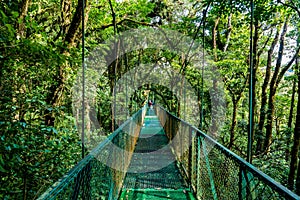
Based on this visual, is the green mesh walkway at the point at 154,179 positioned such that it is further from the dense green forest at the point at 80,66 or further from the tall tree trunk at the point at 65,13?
the tall tree trunk at the point at 65,13

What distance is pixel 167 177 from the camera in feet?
14.6

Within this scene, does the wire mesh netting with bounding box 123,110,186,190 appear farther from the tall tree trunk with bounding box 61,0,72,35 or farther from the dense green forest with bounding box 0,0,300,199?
the tall tree trunk with bounding box 61,0,72,35

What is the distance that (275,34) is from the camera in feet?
29.3

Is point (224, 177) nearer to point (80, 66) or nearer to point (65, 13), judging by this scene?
point (65, 13)

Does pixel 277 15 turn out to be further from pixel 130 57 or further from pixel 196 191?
pixel 130 57

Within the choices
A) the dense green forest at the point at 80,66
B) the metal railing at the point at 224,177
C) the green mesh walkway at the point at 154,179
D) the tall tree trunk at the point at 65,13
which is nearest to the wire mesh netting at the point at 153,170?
the green mesh walkway at the point at 154,179

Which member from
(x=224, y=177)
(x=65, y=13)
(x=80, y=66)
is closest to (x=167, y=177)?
(x=224, y=177)

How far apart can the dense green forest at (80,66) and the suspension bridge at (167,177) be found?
504mm

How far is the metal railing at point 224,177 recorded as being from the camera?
1.28 m

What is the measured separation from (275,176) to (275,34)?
4678 mm

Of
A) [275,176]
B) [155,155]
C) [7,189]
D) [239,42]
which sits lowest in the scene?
[275,176]

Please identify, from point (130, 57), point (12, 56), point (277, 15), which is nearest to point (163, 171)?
point (12, 56)

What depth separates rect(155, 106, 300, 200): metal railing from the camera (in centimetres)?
128

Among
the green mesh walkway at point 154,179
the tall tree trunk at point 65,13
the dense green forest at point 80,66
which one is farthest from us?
the tall tree trunk at point 65,13
